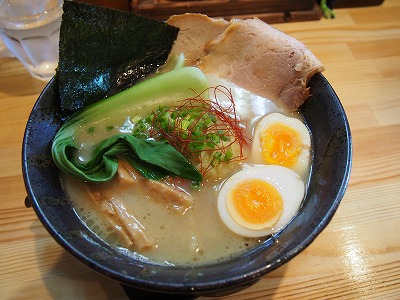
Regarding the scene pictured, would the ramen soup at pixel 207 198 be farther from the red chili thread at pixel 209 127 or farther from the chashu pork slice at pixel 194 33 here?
the chashu pork slice at pixel 194 33

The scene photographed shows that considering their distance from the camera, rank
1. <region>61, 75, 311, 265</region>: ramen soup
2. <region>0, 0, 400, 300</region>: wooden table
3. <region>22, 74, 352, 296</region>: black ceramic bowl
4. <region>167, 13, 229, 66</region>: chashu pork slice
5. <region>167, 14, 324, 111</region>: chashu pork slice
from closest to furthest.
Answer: <region>22, 74, 352, 296</region>: black ceramic bowl < <region>61, 75, 311, 265</region>: ramen soup < <region>0, 0, 400, 300</region>: wooden table < <region>167, 14, 324, 111</region>: chashu pork slice < <region>167, 13, 229, 66</region>: chashu pork slice

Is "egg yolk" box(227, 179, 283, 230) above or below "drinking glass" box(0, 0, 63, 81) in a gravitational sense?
below

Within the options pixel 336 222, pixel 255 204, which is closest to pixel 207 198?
pixel 255 204

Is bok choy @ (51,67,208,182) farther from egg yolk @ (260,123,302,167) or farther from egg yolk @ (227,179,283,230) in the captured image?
Result: egg yolk @ (260,123,302,167)

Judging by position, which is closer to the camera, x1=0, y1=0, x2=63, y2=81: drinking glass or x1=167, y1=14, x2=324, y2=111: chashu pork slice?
x1=167, y1=14, x2=324, y2=111: chashu pork slice

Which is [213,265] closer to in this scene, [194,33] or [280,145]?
[280,145]

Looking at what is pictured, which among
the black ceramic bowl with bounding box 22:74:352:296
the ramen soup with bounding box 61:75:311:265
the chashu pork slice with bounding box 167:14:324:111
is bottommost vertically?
the ramen soup with bounding box 61:75:311:265

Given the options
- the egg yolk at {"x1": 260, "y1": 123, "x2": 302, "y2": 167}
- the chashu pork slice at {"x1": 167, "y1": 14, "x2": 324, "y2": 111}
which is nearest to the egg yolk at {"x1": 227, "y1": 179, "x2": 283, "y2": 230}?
the egg yolk at {"x1": 260, "y1": 123, "x2": 302, "y2": 167}

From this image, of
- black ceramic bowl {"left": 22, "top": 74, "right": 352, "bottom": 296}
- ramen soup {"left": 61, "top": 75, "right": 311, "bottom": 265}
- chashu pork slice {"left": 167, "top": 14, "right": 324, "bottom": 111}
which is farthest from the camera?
chashu pork slice {"left": 167, "top": 14, "right": 324, "bottom": 111}
